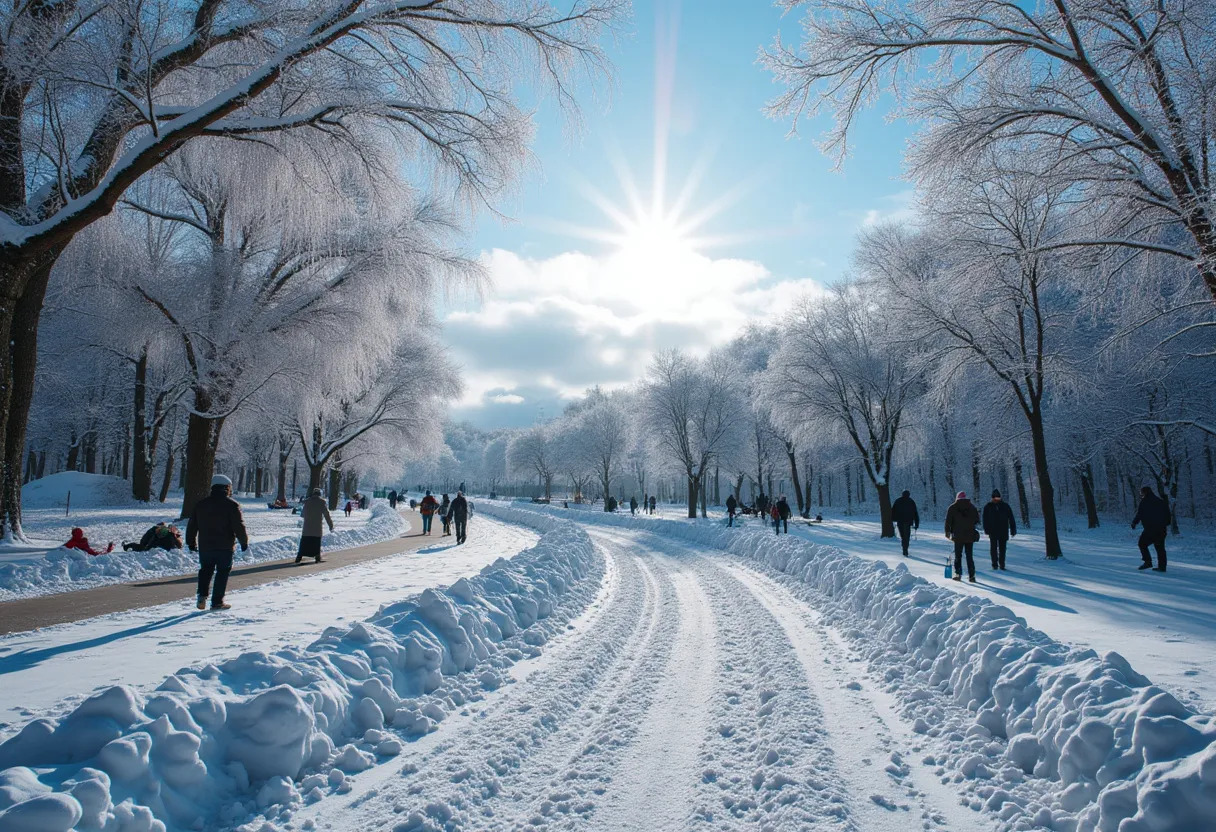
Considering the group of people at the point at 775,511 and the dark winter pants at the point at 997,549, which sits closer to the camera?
the dark winter pants at the point at 997,549

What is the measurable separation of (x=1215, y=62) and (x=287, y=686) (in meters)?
11.7

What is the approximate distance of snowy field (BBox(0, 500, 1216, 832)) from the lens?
3338 mm

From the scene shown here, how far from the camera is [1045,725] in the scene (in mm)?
4203

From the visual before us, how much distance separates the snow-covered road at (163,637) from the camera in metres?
5.27

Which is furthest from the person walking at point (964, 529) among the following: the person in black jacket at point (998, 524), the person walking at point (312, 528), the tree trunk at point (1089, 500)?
the tree trunk at point (1089, 500)

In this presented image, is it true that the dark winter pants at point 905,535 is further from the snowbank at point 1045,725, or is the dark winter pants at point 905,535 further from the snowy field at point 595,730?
the snowbank at point 1045,725

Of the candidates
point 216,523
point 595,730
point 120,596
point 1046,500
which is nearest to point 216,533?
point 216,523

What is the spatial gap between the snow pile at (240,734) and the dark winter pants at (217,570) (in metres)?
3.87

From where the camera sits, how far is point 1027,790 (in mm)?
3795

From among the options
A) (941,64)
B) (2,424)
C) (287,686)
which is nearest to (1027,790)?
(287,686)

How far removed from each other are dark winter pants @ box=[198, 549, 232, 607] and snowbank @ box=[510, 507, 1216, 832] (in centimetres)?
856

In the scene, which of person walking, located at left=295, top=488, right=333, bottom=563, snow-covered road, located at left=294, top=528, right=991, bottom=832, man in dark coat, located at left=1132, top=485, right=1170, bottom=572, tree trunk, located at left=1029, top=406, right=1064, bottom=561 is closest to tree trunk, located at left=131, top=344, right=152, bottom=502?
person walking, located at left=295, top=488, right=333, bottom=563

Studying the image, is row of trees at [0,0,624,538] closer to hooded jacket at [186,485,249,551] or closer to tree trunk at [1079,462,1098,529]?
hooded jacket at [186,485,249,551]

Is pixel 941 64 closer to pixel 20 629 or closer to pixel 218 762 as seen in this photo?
pixel 218 762
